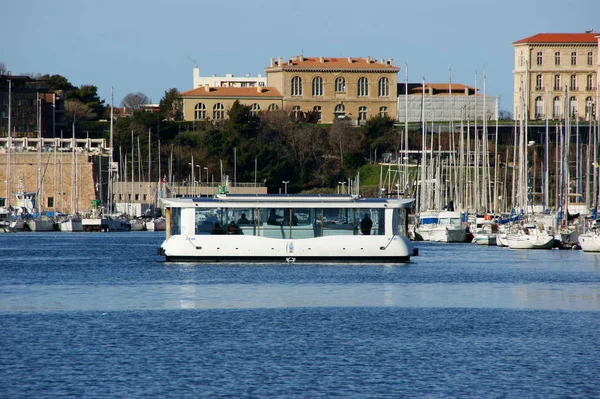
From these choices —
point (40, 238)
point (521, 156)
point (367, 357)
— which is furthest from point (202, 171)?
point (367, 357)

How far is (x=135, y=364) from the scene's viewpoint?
25328 millimetres

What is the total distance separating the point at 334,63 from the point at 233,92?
52.4 ft

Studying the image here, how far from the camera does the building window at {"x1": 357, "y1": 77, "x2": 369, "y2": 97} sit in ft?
627

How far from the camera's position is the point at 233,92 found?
188m

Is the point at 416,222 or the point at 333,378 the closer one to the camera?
the point at 333,378

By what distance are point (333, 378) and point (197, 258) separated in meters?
25.4

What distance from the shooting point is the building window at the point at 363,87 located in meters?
191

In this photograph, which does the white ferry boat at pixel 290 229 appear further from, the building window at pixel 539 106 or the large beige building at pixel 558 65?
the large beige building at pixel 558 65

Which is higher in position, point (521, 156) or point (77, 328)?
point (521, 156)

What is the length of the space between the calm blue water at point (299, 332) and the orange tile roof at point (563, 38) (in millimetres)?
131965

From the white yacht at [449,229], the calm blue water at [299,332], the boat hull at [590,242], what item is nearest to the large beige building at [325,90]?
the white yacht at [449,229]

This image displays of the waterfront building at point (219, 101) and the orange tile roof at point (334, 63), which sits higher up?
the orange tile roof at point (334, 63)

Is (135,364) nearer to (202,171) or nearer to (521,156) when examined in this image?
(521,156)

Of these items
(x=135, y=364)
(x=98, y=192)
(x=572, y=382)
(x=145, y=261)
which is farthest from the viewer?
(x=98, y=192)
